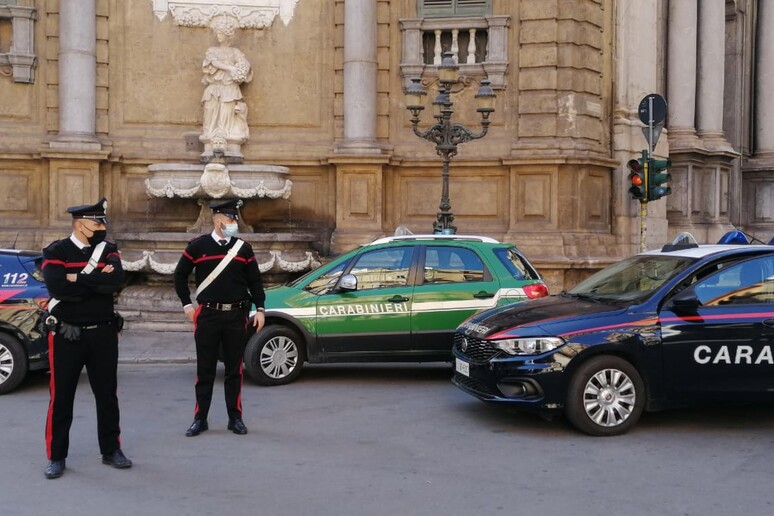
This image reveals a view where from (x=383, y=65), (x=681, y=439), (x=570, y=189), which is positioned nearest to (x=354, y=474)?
(x=681, y=439)

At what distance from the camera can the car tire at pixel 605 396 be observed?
7.69 metres

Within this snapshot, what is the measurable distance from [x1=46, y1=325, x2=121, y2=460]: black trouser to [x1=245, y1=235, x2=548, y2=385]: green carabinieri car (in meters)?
3.31

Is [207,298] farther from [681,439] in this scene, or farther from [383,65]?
[383,65]

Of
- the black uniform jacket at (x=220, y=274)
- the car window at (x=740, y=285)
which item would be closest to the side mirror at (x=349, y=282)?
the black uniform jacket at (x=220, y=274)

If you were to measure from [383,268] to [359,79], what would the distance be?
7.71m

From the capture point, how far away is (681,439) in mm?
7695

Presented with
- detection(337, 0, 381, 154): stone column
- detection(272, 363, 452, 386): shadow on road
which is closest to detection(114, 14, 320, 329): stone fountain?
detection(337, 0, 381, 154): stone column

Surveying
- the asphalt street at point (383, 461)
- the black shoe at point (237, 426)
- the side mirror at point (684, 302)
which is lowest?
the asphalt street at point (383, 461)

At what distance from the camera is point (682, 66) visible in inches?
829

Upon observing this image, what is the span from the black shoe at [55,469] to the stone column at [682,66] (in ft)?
56.2

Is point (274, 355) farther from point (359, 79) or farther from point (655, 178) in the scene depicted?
point (359, 79)

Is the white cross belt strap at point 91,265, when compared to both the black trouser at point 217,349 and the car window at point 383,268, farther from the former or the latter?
the car window at point 383,268

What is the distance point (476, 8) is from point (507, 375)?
11.3 m

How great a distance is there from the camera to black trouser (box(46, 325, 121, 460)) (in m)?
6.57
